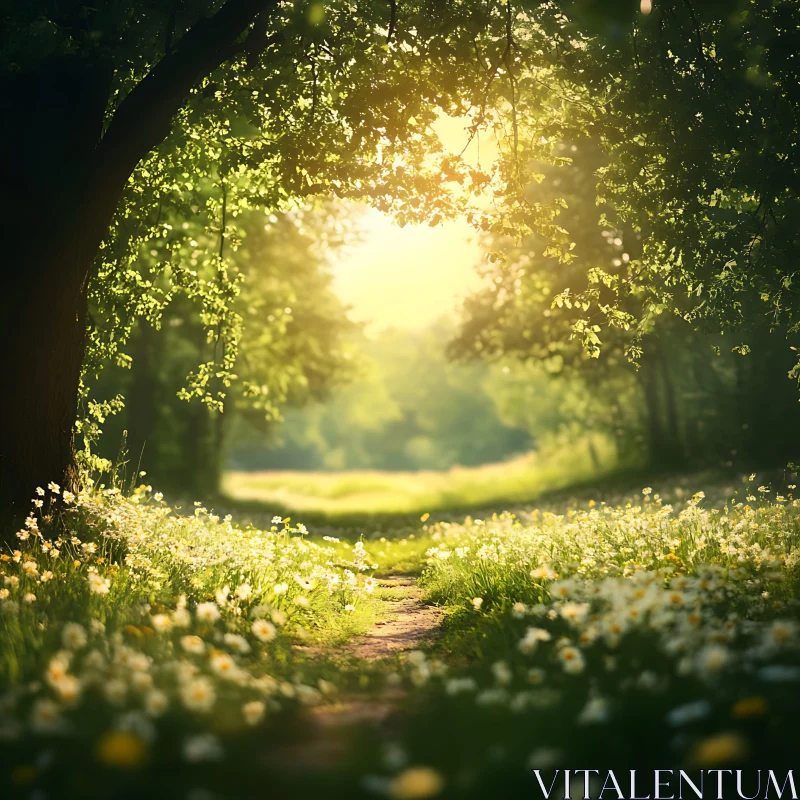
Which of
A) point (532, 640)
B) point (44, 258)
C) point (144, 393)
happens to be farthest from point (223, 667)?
point (144, 393)

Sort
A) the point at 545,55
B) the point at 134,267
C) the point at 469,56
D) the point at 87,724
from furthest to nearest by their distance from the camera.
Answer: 1. the point at 134,267
2. the point at 545,55
3. the point at 469,56
4. the point at 87,724

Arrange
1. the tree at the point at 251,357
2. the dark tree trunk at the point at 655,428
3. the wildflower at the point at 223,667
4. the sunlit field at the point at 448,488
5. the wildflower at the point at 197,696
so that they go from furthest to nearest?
the sunlit field at the point at 448,488
the dark tree trunk at the point at 655,428
the tree at the point at 251,357
the wildflower at the point at 223,667
the wildflower at the point at 197,696

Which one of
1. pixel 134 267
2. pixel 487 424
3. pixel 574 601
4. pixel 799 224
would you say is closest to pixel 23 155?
pixel 134 267

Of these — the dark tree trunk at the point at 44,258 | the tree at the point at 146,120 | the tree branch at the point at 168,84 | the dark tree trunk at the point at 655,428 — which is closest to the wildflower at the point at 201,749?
the dark tree trunk at the point at 44,258

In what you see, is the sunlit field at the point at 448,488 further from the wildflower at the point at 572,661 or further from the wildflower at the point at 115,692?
the wildflower at the point at 115,692

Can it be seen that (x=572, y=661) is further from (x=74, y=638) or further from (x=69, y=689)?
(x=74, y=638)

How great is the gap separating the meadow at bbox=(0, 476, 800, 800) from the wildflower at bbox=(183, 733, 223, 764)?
0.03ft

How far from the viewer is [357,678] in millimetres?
4906

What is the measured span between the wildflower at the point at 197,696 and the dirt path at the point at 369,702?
0.40 metres

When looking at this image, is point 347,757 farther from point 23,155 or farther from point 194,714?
point 23,155

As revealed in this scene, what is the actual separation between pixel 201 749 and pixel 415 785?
800mm

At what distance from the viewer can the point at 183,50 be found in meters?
7.12

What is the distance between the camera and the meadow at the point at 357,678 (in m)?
2.73

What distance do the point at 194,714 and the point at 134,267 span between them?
857cm
